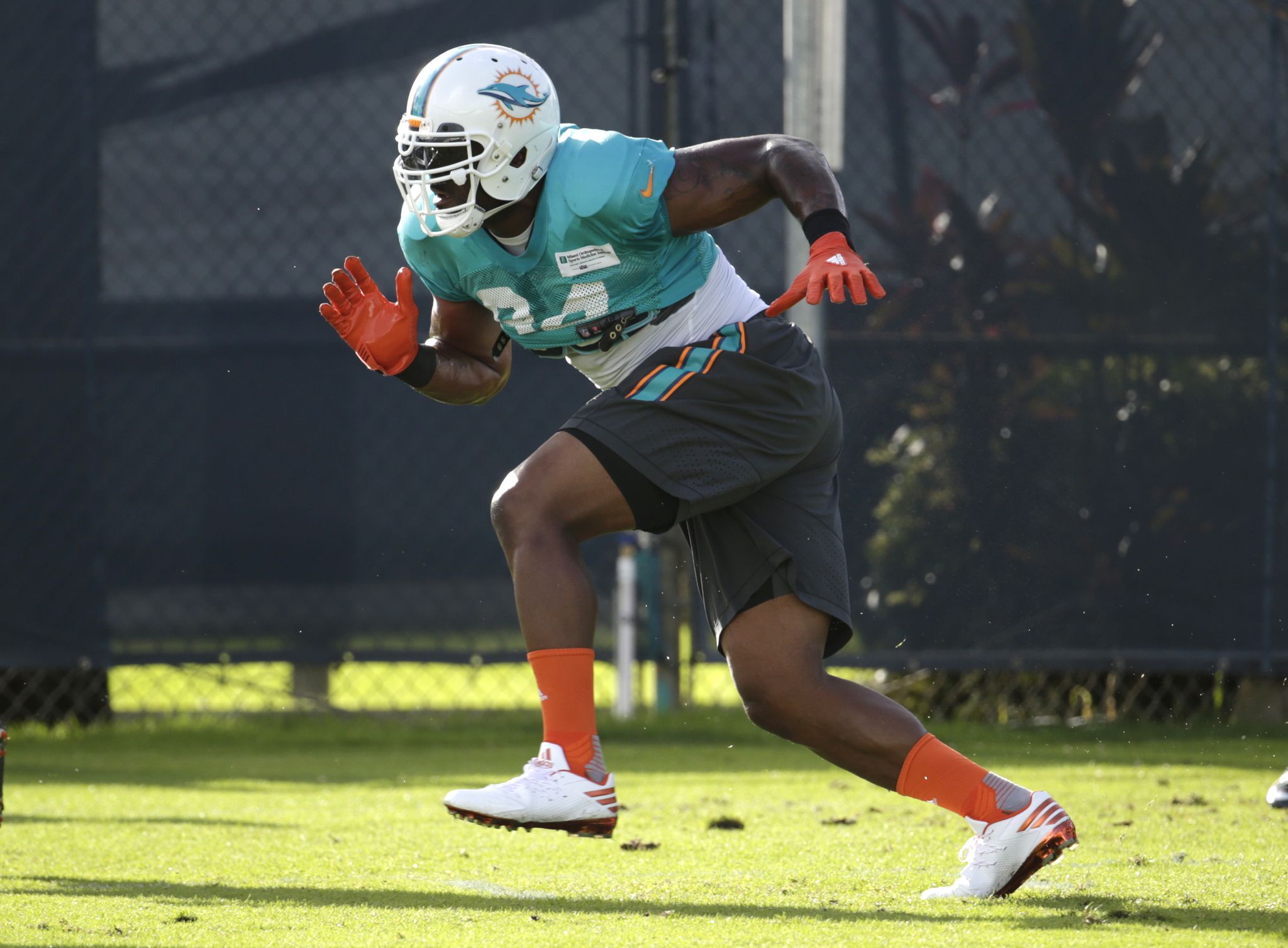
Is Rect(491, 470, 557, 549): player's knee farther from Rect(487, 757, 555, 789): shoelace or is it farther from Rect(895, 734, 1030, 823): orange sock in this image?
Rect(895, 734, 1030, 823): orange sock

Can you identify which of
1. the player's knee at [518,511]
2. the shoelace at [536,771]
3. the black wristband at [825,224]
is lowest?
the shoelace at [536,771]

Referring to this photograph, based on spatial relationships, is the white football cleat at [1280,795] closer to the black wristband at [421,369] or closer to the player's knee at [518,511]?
the player's knee at [518,511]

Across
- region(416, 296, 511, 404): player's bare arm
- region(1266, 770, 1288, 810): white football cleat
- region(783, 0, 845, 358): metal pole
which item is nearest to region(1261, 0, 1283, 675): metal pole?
region(783, 0, 845, 358): metal pole

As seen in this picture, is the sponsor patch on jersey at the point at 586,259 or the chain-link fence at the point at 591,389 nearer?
the sponsor patch on jersey at the point at 586,259

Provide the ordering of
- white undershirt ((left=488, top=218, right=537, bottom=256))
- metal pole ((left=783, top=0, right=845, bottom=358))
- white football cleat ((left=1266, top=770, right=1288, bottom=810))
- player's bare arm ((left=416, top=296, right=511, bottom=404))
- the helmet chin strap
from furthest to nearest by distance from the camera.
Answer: metal pole ((left=783, top=0, right=845, bottom=358)) < white football cleat ((left=1266, top=770, right=1288, bottom=810)) < player's bare arm ((left=416, top=296, right=511, bottom=404)) < white undershirt ((left=488, top=218, right=537, bottom=256)) < the helmet chin strap

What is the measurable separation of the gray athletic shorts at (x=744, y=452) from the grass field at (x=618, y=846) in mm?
597

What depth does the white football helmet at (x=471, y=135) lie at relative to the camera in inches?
113

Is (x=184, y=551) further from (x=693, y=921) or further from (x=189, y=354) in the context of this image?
(x=693, y=921)

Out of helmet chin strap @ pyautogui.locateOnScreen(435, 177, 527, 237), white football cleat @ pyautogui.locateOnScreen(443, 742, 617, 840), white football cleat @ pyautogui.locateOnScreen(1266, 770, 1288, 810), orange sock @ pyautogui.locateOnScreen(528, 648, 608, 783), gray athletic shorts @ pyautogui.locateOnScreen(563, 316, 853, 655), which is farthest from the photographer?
white football cleat @ pyautogui.locateOnScreen(1266, 770, 1288, 810)

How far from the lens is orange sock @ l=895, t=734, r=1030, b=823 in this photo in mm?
2873

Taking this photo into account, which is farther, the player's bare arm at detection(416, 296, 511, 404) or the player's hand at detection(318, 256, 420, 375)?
the player's bare arm at detection(416, 296, 511, 404)

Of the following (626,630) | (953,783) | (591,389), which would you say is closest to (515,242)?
(953,783)

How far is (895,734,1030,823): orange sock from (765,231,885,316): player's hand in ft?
2.88

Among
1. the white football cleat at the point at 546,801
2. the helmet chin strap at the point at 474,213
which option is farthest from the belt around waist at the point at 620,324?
the white football cleat at the point at 546,801
